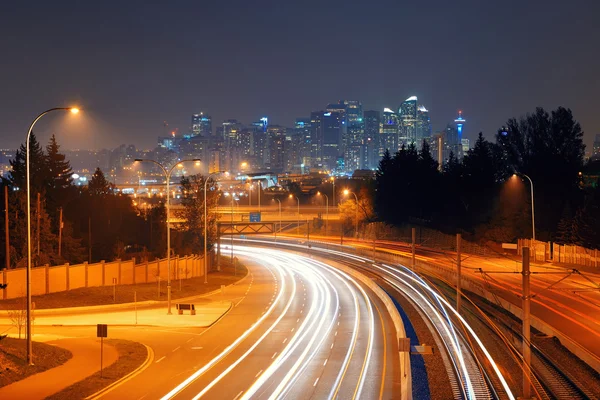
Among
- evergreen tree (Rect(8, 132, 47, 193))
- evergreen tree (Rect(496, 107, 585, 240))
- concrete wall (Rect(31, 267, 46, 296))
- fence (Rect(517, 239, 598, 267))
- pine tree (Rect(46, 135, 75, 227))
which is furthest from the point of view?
evergreen tree (Rect(496, 107, 585, 240))

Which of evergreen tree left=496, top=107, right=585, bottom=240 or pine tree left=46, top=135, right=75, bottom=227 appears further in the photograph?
evergreen tree left=496, top=107, right=585, bottom=240

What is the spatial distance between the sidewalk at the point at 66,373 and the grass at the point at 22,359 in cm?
25

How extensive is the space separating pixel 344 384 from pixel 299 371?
240 centimetres

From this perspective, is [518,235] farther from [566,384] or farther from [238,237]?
[238,237]

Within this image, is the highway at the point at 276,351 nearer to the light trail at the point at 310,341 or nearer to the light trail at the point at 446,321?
the light trail at the point at 310,341

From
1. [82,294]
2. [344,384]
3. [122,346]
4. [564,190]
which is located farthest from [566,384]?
[564,190]

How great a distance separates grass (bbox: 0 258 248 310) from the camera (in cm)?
3894

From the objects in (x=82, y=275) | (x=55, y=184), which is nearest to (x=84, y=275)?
(x=82, y=275)

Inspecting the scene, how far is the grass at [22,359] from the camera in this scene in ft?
70.7

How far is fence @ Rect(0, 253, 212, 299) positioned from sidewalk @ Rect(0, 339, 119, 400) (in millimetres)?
10614

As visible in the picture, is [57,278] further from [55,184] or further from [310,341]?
[55,184]

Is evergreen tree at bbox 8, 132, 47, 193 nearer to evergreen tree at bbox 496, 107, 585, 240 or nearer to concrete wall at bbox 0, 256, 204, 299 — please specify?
concrete wall at bbox 0, 256, 204, 299

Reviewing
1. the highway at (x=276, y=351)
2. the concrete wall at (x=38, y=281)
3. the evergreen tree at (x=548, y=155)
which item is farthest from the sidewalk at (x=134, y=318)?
the evergreen tree at (x=548, y=155)

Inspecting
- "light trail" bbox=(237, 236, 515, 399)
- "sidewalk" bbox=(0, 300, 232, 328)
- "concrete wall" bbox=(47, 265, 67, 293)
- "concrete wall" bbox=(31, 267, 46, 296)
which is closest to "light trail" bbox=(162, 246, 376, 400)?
"sidewalk" bbox=(0, 300, 232, 328)
